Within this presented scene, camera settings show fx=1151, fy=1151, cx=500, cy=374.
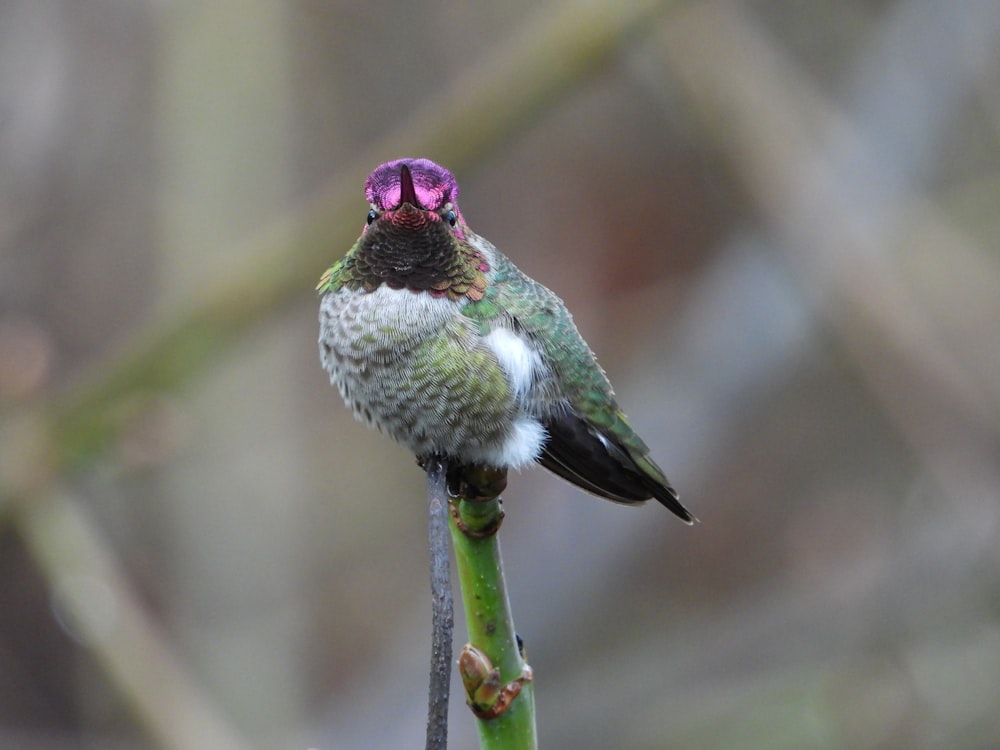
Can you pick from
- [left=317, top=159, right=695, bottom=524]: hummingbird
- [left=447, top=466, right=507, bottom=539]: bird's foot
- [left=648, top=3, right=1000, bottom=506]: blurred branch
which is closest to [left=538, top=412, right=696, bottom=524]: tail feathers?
[left=317, top=159, right=695, bottom=524]: hummingbird

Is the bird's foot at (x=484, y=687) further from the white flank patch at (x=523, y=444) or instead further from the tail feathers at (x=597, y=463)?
the tail feathers at (x=597, y=463)

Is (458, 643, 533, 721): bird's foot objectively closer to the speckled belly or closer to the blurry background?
the speckled belly

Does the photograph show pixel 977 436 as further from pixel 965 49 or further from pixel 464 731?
pixel 464 731

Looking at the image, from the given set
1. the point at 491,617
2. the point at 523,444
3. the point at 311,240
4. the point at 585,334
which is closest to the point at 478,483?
the point at 491,617

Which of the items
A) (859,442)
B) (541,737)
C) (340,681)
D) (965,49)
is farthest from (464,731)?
(965,49)

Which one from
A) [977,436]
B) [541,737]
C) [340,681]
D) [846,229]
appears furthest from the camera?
[340,681]

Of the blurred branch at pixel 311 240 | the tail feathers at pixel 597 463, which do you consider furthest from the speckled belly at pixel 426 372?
the blurred branch at pixel 311 240

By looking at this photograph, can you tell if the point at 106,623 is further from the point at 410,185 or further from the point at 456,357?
the point at 410,185
